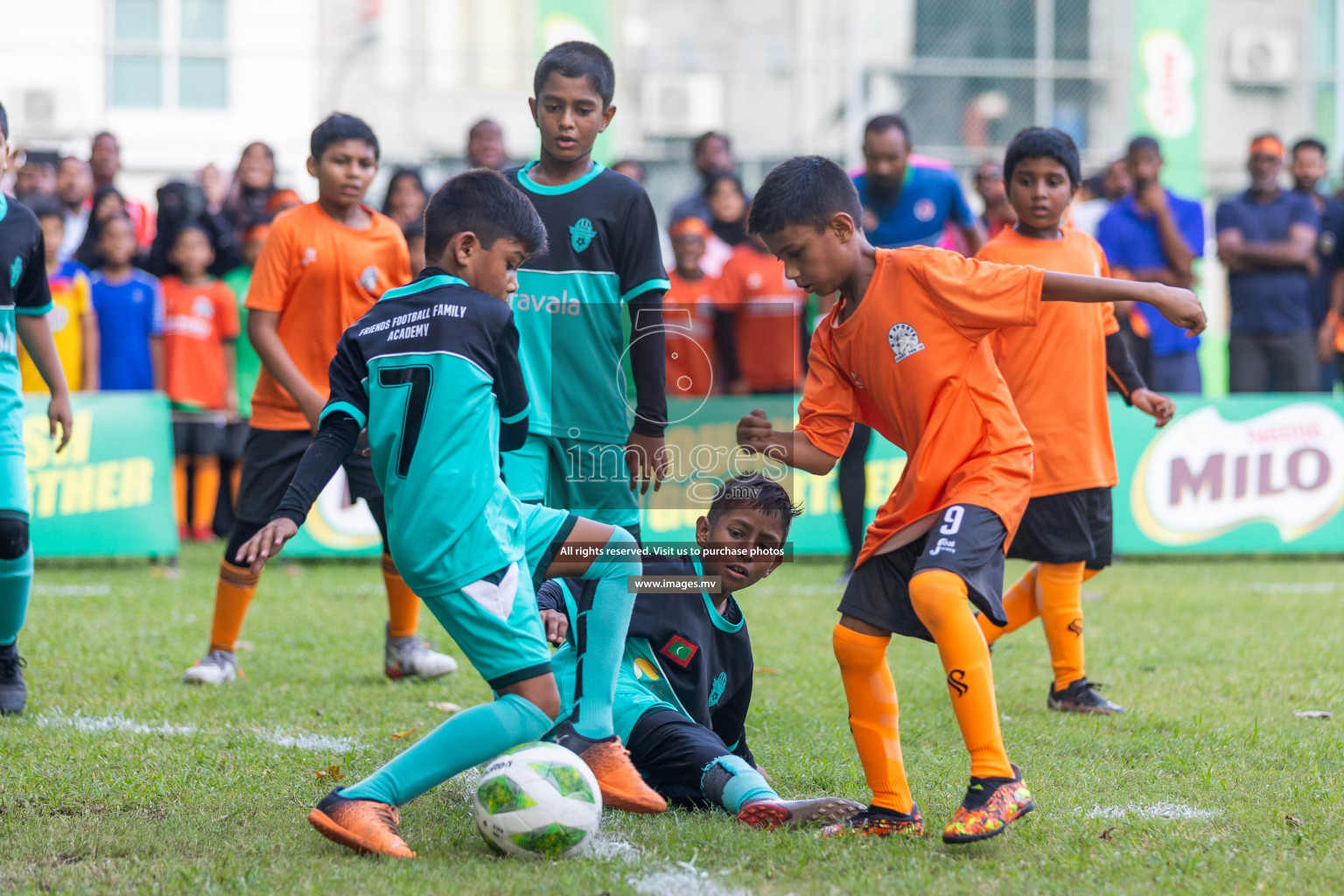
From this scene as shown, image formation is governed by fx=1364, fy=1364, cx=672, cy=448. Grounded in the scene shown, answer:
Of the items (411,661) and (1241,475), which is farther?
(1241,475)

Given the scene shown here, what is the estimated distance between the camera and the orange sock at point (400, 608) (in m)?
5.62

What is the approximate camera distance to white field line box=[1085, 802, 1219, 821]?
3.49m

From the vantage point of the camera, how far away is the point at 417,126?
50.9 ft

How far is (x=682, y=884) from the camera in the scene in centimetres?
296

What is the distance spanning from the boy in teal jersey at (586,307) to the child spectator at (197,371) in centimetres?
638

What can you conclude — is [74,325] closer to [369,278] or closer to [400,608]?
[369,278]

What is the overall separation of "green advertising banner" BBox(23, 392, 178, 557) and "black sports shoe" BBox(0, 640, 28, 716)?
12.7ft

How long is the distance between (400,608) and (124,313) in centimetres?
560

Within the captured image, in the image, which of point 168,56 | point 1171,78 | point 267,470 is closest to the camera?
point 267,470

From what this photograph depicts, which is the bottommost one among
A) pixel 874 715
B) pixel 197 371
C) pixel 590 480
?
pixel 874 715

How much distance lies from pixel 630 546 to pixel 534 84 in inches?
73.8

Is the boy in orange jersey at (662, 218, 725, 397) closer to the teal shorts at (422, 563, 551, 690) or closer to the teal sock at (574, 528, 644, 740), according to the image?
the teal sock at (574, 528, 644, 740)

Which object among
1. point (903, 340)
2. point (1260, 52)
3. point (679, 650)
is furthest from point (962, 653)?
point (1260, 52)

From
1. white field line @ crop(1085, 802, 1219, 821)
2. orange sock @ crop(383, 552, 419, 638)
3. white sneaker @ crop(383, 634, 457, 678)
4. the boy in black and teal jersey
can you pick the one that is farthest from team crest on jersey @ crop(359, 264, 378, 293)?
white field line @ crop(1085, 802, 1219, 821)
